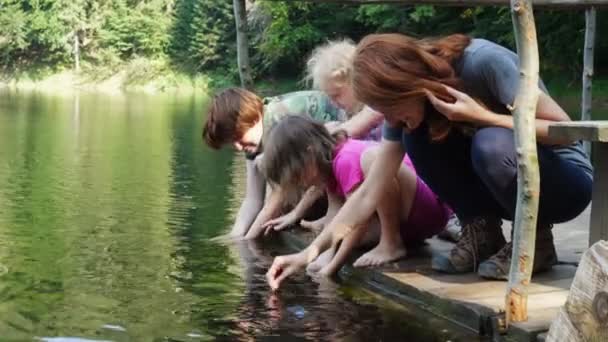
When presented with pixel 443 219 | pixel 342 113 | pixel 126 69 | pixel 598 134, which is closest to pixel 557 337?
pixel 598 134

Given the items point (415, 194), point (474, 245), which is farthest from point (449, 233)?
point (474, 245)

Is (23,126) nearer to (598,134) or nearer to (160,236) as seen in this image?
(160,236)

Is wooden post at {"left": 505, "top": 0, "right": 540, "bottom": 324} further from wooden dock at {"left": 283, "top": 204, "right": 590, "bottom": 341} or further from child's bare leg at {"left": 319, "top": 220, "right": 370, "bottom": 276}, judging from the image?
child's bare leg at {"left": 319, "top": 220, "right": 370, "bottom": 276}

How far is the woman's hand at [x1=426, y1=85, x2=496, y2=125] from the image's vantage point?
104 inches

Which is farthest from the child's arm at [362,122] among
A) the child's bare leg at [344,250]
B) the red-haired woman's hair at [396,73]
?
the red-haired woman's hair at [396,73]

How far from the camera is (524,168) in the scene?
2.50m

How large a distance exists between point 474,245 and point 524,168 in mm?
678

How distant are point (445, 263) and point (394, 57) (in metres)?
0.85

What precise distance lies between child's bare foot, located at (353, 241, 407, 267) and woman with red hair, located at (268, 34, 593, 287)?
27cm

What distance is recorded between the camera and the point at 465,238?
3137 mm

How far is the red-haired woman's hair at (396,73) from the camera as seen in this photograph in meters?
2.64

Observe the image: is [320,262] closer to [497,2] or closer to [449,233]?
[449,233]

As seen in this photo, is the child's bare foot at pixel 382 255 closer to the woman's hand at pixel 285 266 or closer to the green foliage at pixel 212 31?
the woman's hand at pixel 285 266

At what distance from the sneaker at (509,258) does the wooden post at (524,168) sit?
421mm
